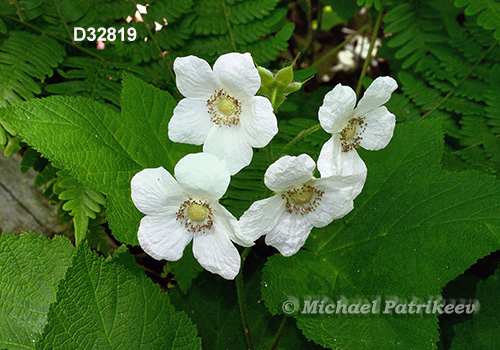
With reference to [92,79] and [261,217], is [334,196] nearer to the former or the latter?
[261,217]

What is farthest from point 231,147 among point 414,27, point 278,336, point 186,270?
point 414,27

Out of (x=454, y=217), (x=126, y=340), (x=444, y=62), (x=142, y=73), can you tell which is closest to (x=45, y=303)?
(x=126, y=340)

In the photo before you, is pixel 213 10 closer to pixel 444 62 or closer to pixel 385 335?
pixel 444 62

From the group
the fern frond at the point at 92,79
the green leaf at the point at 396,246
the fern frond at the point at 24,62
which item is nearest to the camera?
the green leaf at the point at 396,246

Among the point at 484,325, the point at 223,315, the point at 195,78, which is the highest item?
the point at 195,78

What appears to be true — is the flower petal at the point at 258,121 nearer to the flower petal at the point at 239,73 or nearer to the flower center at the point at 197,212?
the flower petal at the point at 239,73

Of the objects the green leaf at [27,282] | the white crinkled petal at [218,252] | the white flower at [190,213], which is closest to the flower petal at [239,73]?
the white flower at [190,213]

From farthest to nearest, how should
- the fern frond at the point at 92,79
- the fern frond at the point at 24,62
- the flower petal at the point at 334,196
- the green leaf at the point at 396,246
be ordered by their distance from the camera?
the fern frond at the point at 92,79 → the fern frond at the point at 24,62 → the green leaf at the point at 396,246 → the flower petal at the point at 334,196
